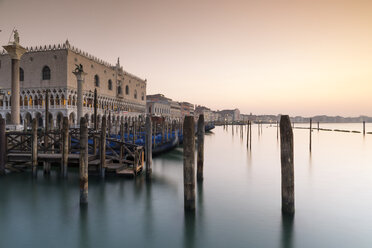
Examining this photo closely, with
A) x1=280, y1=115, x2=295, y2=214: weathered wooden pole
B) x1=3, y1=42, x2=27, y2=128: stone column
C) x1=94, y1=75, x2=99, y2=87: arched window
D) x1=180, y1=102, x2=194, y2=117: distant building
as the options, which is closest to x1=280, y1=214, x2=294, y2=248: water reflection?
x1=280, y1=115, x2=295, y2=214: weathered wooden pole

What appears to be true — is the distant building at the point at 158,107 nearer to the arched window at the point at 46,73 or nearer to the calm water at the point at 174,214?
the arched window at the point at 46,73

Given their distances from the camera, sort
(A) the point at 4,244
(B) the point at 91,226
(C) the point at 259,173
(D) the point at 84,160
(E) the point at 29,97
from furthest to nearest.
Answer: (E) the point at 29,97, (C) the point at 259,173, (D) the point at 84,160, (B) the point at 91,226, (A) the point at 4,244

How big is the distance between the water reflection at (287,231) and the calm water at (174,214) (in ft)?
0.09

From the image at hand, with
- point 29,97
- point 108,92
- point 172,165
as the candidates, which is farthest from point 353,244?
point 108,92

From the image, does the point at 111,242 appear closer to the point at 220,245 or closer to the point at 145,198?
the point at 220,245

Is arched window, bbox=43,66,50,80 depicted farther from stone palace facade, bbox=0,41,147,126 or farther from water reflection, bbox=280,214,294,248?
water reflection, bbox=280,214,294,248

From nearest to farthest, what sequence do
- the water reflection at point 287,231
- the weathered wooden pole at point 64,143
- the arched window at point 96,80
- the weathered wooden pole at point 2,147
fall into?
the water reflection at point 287,231 < the weathered wooden pole at point 64,143 < the weathered wooden pole at point 2,147 < the arched window at point 96,80

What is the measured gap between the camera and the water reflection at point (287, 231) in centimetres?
540

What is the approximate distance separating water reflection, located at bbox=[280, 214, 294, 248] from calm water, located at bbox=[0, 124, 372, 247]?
0.09ft

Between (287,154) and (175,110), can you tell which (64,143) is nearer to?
(287,154)

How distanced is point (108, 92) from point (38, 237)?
3504 centimetres

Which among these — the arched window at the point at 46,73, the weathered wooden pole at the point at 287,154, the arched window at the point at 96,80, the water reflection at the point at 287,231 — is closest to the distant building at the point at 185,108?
the arched window at the point at 96,80

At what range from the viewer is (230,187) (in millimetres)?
10172

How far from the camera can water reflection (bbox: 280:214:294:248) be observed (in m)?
5.40
